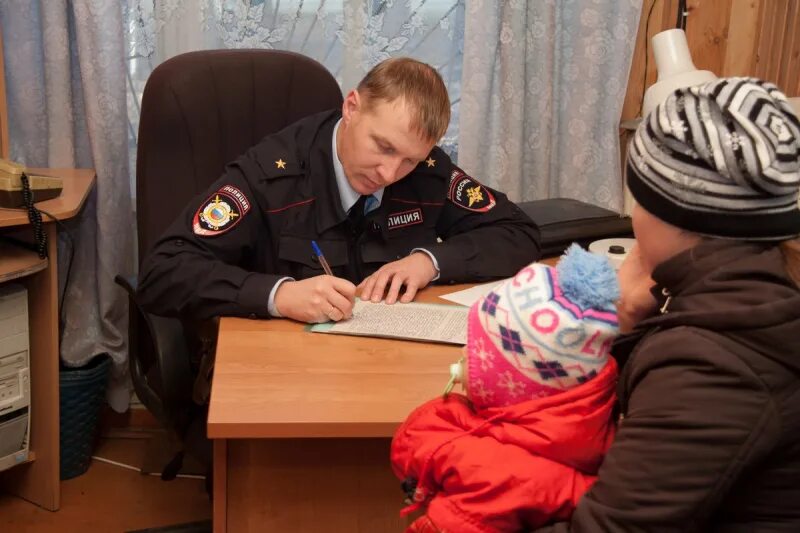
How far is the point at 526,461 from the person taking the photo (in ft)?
2.90

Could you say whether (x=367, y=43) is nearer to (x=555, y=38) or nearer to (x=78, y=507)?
(x=555, y=38)

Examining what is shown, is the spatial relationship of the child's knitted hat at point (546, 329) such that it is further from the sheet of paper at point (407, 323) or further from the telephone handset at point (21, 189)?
the telephone handset at point (21, 189)

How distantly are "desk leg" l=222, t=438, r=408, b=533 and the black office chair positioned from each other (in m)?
0.50

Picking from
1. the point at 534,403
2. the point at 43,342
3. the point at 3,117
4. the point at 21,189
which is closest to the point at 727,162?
the point at 534,403

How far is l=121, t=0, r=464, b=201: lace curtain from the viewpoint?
229cm

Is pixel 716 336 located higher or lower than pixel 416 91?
lower

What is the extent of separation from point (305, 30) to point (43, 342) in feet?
3.48

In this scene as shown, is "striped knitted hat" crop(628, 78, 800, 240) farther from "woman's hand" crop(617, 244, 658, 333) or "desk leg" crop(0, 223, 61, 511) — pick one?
"desk leg" crop(0, 223, 61, 511)

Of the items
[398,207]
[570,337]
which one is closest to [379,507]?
[570,337]

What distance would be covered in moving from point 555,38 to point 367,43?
0.53m

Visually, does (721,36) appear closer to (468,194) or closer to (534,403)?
(468,194)

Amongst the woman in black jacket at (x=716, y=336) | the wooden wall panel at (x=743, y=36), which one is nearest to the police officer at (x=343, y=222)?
the woman in black jacket at (x=716, y=336)

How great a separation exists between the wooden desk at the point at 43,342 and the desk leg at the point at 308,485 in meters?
0.91

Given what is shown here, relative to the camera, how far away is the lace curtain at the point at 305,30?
229cm
